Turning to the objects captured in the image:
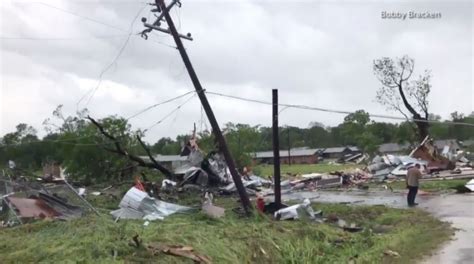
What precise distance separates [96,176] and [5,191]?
84.9 feet

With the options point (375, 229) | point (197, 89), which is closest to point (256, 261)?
point (375, 229)

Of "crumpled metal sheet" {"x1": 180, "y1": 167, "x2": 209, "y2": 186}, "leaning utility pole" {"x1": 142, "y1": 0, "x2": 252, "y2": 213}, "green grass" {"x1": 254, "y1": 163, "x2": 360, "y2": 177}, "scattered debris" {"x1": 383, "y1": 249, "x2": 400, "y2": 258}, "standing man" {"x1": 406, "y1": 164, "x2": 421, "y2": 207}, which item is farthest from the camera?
"green grass" {"x1": 254, "y1": 163, "x2": 360, "y2": 177}

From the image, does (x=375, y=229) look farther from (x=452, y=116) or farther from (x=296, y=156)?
(x=296, y=156)

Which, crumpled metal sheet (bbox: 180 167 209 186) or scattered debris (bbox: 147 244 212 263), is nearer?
scattered debris (bbox: 147 244 212 263)

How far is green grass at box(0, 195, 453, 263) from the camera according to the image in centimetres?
796

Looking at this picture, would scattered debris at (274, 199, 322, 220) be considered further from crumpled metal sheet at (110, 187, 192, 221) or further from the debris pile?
the debris pile

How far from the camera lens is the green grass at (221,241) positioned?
26.1 feet

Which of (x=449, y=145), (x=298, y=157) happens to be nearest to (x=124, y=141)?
(x=449, y=145)

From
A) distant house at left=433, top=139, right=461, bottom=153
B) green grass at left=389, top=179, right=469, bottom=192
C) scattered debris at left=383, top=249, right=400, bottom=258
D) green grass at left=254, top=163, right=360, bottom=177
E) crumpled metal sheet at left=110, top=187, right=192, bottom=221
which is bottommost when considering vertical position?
green grass at left=254, top=163, right=360, bottom=177

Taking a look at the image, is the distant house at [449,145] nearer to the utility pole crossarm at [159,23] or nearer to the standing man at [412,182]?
the standing man at [412,182]

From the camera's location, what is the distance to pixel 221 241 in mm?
9414

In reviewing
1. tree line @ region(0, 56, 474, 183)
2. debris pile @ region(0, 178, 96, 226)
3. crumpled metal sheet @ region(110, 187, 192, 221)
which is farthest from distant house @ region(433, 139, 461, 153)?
debris pile @ region(0, 178, 96, 226)

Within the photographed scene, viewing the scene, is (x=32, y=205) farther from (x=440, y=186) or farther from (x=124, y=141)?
(x=124, y=141)

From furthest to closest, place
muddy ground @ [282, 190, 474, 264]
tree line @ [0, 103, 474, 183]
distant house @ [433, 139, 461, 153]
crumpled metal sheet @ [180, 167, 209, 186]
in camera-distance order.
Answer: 1. distant house @ [433, 139, 461, 153]
2. tree line @ [0, 103, 474, 183]
3. crumpled metal sheet @ [180, 167, 209, 186]
4. muddy ground @ [282, 190, 474, 264]
